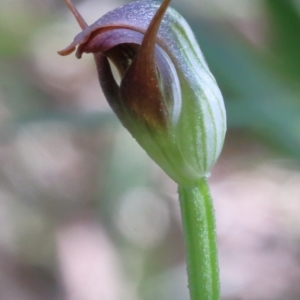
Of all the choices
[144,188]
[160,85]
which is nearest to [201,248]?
[160,85]

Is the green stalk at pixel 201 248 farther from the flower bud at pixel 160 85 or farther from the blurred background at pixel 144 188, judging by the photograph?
the blurred background at pixel 144 188

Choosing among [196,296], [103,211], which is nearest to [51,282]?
[103,211]

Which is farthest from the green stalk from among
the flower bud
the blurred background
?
the blurred background

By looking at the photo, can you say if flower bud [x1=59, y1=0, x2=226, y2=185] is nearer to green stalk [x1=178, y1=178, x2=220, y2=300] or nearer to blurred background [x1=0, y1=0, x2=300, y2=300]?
green stalk [x1=178, y1=178, x2=220, y2=300]

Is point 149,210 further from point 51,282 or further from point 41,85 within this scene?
point 41,85

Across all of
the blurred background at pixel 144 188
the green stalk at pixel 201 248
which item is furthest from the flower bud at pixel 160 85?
the blurred background at pixel 144 188
